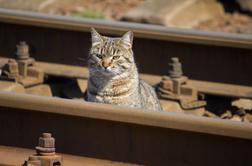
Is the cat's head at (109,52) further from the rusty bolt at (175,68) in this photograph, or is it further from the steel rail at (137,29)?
the steel rail at (137,29)

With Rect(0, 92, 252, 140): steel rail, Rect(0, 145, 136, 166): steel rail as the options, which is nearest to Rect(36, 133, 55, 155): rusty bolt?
Rect(0, 145, 136, 166): steel rail

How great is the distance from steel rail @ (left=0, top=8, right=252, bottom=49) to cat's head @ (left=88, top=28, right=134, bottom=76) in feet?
3.30

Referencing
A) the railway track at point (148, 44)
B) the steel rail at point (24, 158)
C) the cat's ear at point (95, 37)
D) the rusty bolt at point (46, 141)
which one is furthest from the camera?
the railway track at point (148, 44)

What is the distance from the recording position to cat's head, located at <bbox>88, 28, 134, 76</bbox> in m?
8.39

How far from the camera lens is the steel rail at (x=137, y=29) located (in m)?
9.16

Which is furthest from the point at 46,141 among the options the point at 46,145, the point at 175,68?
the point at 175,68

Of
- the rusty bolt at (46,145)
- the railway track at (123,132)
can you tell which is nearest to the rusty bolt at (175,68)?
the railway track at (123,132)

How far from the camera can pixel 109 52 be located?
8.41 metres

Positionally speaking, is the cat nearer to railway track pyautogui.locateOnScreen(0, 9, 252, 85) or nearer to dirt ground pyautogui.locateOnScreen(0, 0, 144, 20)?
railway track pyautogui.locateOnScreen(0, 9, 252, 85)

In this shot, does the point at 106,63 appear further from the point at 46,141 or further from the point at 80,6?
the point at 80,6

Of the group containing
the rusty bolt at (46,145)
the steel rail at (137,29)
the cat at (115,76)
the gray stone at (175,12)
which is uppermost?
the gray stone at (175,12)

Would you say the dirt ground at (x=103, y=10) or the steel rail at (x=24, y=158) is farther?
the dirt ground at (x=103, y=10)

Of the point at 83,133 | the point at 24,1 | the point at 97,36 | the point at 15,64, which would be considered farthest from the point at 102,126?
the point at 24,1

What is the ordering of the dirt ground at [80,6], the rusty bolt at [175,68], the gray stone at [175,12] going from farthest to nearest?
the dirt ground at [80,6] < the gray stone at [175,12] < the rusty bolt at [175,68]
